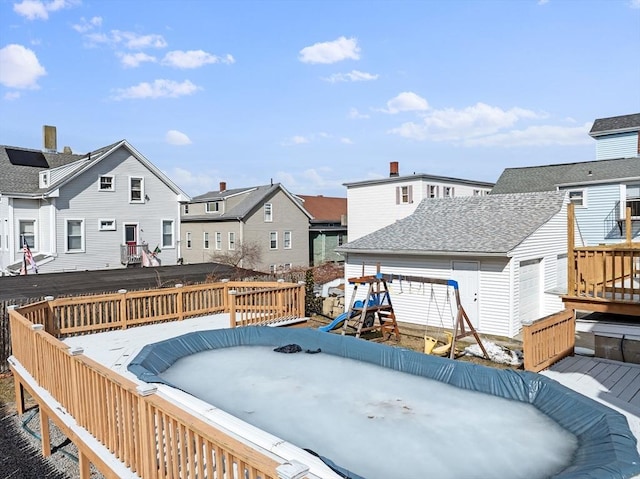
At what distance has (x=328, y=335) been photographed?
9.76m

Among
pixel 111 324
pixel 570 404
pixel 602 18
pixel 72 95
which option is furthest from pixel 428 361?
pixel 72 95

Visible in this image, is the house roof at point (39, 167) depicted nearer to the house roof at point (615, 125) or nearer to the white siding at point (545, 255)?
the white siding at point (545, 255)

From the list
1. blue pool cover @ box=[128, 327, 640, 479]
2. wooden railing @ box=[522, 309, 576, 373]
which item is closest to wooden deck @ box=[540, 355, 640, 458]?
wooden railing @ box=[522, 309, 576, 373]

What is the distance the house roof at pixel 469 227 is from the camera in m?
13.1

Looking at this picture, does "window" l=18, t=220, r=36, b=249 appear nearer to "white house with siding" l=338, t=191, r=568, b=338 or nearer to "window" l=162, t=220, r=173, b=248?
"window" l=162, t=220, r=173, b=248

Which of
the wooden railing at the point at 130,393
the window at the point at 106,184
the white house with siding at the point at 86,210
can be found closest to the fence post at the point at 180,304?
the wooden railing at the point at 130,393

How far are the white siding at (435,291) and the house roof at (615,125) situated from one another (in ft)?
55.4

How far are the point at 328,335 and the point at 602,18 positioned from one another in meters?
10.9

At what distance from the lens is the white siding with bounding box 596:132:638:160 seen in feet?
78.3

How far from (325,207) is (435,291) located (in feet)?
79.8

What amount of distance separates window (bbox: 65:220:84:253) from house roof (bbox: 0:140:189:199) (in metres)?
1.83

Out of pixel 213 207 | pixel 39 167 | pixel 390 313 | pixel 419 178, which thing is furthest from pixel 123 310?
pixel 213 207

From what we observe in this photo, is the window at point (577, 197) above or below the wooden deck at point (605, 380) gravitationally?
above

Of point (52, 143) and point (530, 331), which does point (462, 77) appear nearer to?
point (530, 331)
